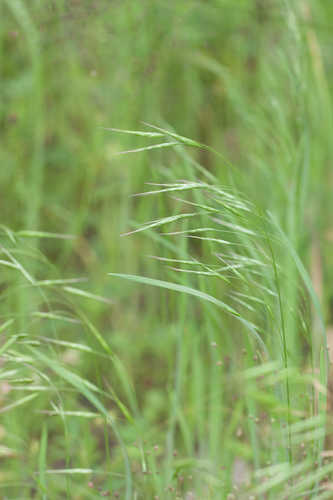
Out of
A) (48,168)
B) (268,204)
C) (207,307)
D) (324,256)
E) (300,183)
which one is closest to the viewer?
(207,307)

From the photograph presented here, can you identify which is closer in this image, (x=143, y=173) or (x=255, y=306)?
(x=255, y=306)

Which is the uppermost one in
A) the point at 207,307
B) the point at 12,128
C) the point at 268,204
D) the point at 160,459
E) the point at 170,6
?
the point at 170,6

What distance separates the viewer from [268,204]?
5.80 feet

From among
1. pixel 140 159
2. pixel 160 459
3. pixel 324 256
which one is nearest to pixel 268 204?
pixel 324 256

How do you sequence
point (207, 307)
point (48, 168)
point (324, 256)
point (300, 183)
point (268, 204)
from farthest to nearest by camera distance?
point (48, 168), point (324, 256), point (268, 204), point (300, 183), point (207, 307)

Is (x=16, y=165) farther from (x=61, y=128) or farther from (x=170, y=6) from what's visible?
(x=170, y=6)

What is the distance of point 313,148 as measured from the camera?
194 cm

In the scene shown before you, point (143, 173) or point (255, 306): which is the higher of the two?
point (143, 173)

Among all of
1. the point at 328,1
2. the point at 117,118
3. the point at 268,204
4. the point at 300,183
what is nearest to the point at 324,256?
the point at 268,204

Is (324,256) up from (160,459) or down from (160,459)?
up

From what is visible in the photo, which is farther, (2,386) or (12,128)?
(12,128)

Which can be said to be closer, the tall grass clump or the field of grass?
the tall grass clump

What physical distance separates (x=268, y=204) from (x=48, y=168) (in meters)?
0.83

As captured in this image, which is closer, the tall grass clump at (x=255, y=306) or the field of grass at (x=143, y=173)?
the tall grass clump at (x=255, y=306)
